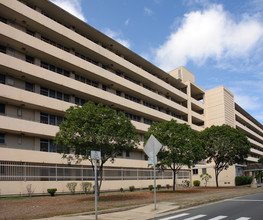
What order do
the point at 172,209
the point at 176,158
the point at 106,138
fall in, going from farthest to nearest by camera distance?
the point at 176,158
the point at 106,138
the point at 172,209

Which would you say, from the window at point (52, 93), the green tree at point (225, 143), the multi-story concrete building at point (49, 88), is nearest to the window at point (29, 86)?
the multi-story concrete building at point (49, 88)

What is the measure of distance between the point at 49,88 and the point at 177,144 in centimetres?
1475

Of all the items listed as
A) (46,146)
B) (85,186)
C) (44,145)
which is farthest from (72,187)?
(44,145)

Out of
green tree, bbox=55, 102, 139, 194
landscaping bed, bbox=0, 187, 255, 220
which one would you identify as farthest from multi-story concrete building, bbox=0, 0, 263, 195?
green tree, bbox=55, 102, 139, 194

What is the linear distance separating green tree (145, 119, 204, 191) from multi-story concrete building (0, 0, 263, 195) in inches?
365

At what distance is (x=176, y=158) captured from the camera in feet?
85.4

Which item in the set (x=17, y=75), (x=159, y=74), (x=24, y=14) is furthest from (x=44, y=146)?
(x=159, y=74)

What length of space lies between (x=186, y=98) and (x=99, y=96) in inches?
934

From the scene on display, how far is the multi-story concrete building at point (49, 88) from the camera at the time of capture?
2542cm

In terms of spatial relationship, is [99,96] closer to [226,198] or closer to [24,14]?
[24,14]

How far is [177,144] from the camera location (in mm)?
25922

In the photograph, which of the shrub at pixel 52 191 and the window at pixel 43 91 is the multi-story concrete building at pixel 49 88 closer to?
the window at pixel 43 91

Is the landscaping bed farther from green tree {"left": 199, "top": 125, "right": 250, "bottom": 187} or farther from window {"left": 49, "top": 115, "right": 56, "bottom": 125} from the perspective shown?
green tree {"left": 199, "top": 125, "right": 250, "bottom": 187}

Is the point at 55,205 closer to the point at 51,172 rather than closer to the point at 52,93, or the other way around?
the point at 51,172
